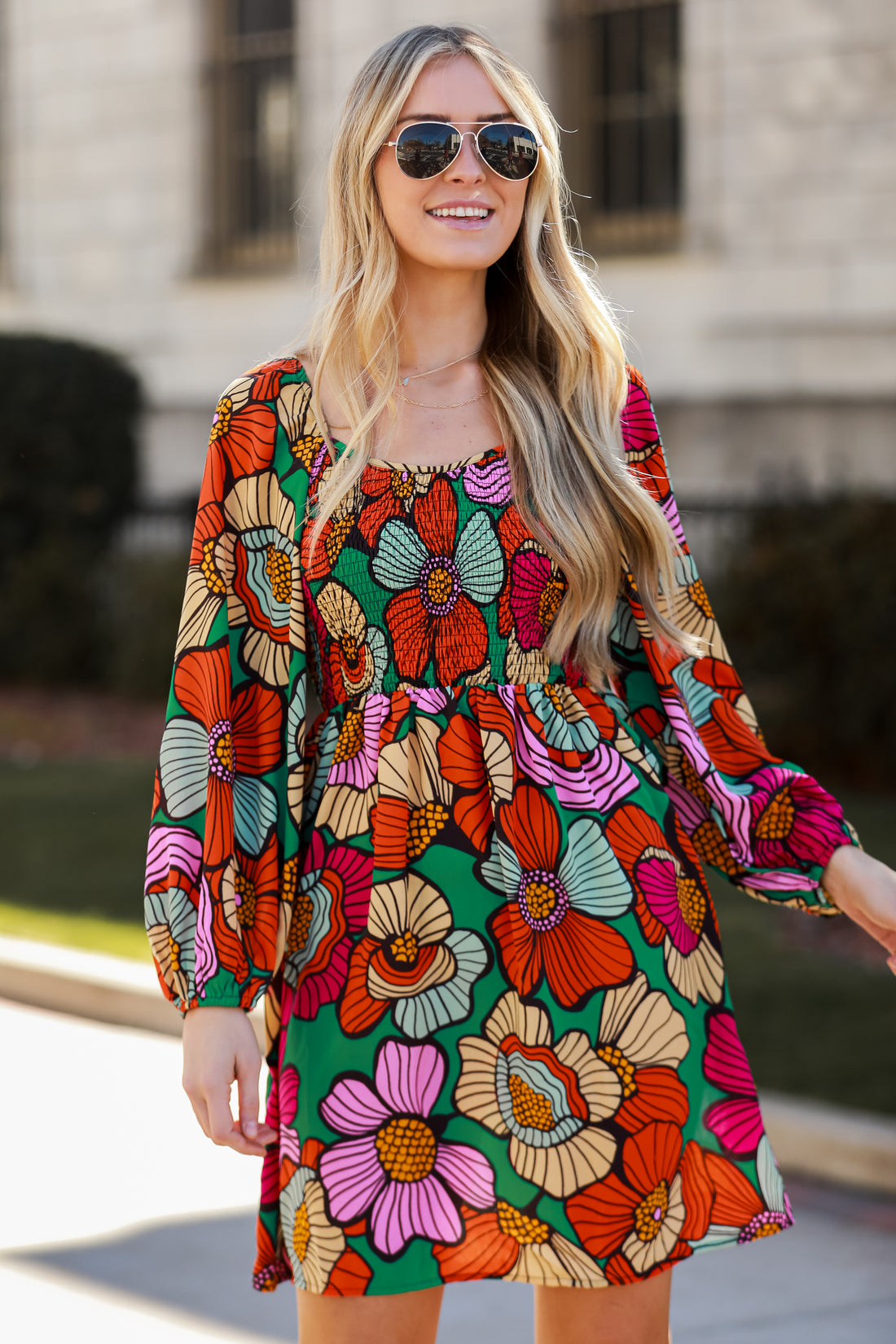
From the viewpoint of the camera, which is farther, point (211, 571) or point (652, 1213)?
point (211, 571)

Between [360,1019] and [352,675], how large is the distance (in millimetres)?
443

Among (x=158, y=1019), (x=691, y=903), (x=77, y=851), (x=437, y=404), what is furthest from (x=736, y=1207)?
(x=77, y=851)

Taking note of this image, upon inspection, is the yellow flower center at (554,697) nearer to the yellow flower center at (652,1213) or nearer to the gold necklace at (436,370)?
the gold necklace at (436,370)

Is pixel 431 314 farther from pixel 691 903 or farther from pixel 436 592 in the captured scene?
pixel 691 903

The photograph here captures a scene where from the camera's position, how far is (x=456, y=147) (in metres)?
2.46

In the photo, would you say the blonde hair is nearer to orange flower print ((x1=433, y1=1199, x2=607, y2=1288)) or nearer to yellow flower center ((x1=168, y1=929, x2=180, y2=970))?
yellow flower center ((x1=168, y1=929, x2=180, y2=970))

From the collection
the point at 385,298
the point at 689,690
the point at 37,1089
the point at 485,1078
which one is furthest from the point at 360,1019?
the point at 37,1089

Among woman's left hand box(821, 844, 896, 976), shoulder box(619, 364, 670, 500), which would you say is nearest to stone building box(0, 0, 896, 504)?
shoulder box(619, 364, 670, 500)

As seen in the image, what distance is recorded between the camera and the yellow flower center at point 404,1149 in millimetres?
2314

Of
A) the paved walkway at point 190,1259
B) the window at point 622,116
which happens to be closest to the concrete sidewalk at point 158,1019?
the paved walkway at point 190,1259

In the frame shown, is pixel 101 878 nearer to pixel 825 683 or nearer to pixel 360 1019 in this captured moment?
pixel 825 683

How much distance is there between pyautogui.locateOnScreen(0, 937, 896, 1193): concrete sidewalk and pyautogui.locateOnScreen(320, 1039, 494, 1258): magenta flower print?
290 centimetres

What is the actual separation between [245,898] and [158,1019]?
439cm

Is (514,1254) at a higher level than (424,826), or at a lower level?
lower
